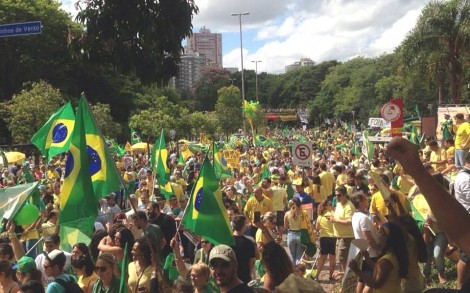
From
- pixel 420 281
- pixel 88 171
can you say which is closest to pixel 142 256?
pixel 88 171

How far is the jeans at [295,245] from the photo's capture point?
8773 mm

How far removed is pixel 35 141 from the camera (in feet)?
35.2

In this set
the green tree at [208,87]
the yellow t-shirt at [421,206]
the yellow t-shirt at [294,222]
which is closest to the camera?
the yellow t-shirt at [421,206]

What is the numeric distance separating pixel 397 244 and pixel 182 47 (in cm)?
277

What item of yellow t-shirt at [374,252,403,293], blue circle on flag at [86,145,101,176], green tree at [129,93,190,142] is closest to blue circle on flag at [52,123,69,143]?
blue circle on flag at [86,145,101,176]

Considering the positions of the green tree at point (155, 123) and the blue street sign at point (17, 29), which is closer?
the blue street sign at point (17, 29)

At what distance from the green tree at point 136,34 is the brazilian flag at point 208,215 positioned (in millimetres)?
1242

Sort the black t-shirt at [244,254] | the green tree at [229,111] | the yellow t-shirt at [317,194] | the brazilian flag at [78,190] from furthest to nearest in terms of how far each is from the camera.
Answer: the green tree at [229,111]
the yellow t-shirt at [317,194]
the black t-shirt at [244,254]
the brazilian flag at [78,190]

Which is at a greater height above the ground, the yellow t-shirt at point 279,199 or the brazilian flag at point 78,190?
the brazilian flag at point 78,190

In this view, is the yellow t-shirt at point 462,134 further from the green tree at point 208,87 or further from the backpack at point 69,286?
the green tree at point 208,87

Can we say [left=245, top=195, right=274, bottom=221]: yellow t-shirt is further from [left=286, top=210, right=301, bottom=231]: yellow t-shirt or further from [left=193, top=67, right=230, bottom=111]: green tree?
[left=193, top=67, right=230, bottom=111]: green tree

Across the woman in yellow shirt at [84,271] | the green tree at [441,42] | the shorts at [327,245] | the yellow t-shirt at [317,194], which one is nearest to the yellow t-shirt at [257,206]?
the shorts at [327,245]

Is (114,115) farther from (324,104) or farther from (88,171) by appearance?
(324,104)

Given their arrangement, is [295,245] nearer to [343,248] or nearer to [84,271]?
[343,248]
